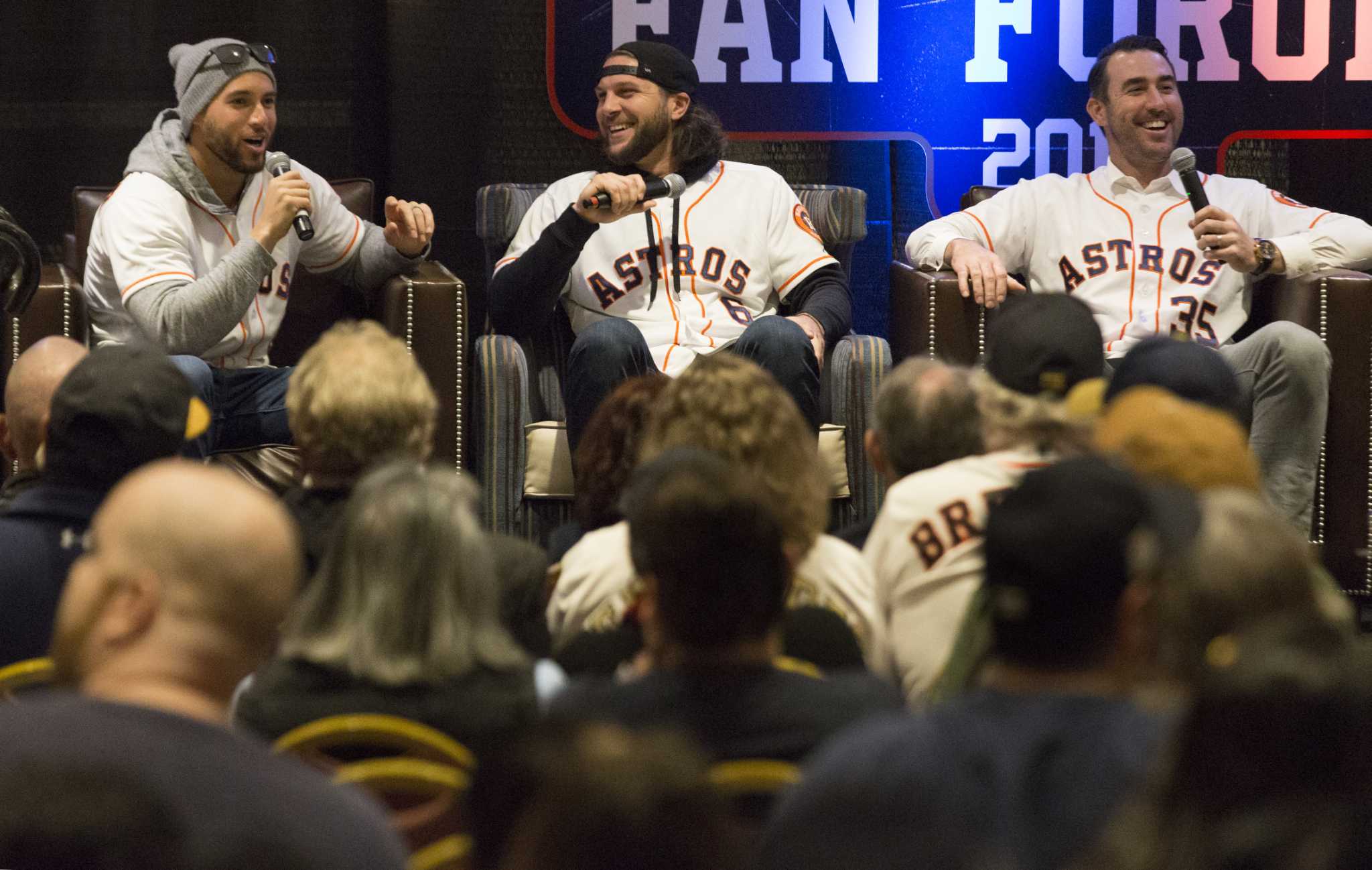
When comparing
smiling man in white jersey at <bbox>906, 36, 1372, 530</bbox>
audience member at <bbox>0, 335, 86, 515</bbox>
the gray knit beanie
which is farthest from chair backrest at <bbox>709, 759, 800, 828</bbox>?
the gray knit beanie

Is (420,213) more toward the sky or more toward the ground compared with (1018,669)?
more toward the sky

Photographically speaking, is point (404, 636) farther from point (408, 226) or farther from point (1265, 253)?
point (1265, 253)

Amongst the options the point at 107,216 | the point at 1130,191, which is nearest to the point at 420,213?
the point at 107,216

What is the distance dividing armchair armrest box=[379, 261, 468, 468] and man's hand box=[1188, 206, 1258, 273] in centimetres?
171

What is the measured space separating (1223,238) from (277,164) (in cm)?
219

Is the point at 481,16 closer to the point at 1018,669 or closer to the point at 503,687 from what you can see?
the point at 503,687

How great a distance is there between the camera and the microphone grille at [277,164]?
12.7 feet

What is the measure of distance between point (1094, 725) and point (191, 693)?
2.37ft

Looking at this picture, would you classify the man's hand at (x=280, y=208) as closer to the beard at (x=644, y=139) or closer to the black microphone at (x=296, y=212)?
the black microphone at (x=296, y=212)

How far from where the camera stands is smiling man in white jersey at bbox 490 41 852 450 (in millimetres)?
3951

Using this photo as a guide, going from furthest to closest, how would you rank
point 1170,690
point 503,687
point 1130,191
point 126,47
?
point 126,47, point 1130,191, point 503,687, point 1170,690

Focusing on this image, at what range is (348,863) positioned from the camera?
1191 millimetres

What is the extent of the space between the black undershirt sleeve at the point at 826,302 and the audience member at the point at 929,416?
4.90 feet

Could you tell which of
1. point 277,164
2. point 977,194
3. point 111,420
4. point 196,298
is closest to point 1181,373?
point 111,420
